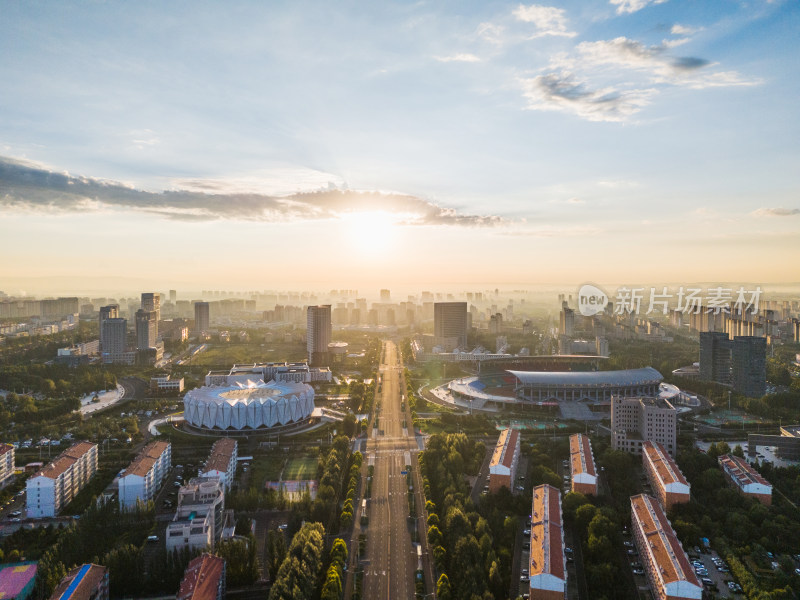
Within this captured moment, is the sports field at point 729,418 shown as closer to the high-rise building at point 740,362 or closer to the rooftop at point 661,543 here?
the high-rise building at point 740,362

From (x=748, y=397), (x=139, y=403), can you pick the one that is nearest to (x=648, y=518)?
(x=748, y=397)

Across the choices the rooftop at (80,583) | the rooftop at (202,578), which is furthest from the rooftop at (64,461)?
the rooftop at (202,578)

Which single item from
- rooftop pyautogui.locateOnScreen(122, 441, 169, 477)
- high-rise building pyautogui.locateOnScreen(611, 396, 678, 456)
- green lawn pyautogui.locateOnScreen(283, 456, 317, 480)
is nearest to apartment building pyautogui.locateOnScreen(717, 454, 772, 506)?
high-rise building pyautogui.locateOnScreen(611, 396, 678, 456)

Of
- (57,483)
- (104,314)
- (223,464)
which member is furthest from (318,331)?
(57,483)

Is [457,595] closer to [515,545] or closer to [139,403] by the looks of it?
[515,545]

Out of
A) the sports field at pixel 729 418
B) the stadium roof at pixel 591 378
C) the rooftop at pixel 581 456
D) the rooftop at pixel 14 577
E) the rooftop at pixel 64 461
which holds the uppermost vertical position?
the stadium roof at pixel 591 378

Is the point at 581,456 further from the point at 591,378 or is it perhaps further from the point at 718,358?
the point at 718,358
